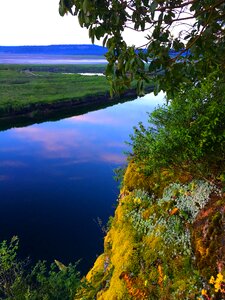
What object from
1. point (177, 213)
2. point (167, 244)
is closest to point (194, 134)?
point (177, 213)

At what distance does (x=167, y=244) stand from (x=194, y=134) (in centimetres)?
208

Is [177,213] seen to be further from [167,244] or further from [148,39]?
[148,39]

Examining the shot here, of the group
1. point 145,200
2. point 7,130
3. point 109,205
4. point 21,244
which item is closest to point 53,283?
point 145,200

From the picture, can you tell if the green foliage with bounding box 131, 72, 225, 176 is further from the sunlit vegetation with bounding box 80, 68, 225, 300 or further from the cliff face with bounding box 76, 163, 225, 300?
the cliff face with bounding box 76, 163, 225, 300

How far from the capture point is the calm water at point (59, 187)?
2066cm

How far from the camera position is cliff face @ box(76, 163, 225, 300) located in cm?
540

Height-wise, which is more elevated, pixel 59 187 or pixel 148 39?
pixel 148 39

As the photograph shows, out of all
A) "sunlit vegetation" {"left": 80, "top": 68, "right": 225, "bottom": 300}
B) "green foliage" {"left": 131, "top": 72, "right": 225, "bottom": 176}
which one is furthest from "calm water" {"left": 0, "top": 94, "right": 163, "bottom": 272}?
"green foliage" {"left": 131, "top": 72, "right": 225, "bottom": 176}

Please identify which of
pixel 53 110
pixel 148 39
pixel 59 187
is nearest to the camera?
pixel 148 39

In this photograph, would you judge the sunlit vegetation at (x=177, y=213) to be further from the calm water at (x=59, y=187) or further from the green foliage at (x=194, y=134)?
the calm water at (x=59, y=187)

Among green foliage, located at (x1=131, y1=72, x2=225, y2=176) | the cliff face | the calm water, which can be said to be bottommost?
the calm water

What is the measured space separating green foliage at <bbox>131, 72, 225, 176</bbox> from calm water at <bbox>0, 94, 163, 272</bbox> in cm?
570

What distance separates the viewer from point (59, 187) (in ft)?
93.8

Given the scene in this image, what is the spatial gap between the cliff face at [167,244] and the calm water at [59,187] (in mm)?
4664
